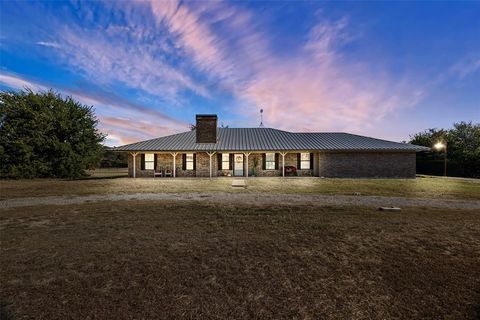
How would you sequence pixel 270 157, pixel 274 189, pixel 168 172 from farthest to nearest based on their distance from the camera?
pixel 270 157 < pixel 168 172 < pixel 274 189

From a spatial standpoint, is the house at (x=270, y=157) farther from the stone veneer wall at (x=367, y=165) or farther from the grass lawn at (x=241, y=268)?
the grass lawn at (x=241, y=268)

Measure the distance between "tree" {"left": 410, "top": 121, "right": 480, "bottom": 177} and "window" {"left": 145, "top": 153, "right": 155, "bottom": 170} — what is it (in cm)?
2974

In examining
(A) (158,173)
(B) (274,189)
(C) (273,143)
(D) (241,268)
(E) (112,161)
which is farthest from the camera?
(E) (112,161)

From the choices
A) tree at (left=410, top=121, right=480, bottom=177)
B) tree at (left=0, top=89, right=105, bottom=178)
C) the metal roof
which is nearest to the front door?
the metal roof

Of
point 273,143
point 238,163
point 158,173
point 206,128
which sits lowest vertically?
point 158,173

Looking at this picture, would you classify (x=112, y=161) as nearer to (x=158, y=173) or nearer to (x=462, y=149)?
(x=158, y=173)

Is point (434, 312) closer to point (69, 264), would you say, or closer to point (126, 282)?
point (126, 282)

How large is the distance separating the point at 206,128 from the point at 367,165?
14448mm

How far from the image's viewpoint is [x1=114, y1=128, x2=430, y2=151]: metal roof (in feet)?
65.8

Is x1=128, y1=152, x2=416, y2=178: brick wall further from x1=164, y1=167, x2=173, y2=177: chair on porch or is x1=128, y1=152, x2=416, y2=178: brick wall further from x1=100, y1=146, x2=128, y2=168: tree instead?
x1=100, y1=146, x2=128, y2=168: tree

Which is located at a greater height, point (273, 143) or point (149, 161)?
Answer: point (273, 143)

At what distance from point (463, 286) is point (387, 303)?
1142 millimetres

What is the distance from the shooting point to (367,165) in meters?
20.4

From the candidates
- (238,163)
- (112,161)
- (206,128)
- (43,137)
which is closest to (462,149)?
Answer: (238,163)
